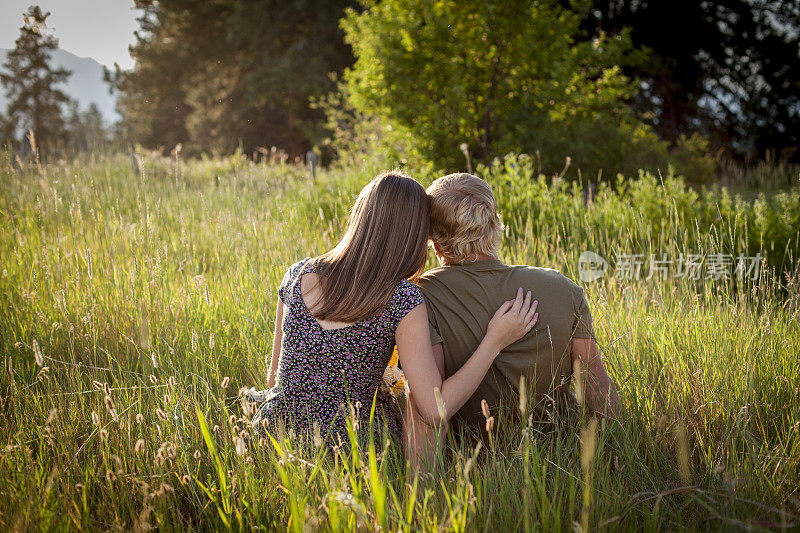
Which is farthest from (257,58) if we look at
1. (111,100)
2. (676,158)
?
(676,158)

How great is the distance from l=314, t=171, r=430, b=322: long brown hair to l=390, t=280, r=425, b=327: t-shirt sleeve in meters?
0.03

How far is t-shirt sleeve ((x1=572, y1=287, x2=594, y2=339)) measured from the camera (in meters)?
2.12

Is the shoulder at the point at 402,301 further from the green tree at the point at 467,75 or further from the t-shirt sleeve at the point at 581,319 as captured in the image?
the green tree at the point at 467,75

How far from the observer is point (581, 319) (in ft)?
6.95

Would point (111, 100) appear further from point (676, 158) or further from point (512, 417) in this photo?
point (512, 417)

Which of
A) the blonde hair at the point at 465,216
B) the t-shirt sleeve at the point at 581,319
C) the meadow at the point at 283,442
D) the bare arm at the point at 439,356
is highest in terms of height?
the blonde hair at the point at 465,216

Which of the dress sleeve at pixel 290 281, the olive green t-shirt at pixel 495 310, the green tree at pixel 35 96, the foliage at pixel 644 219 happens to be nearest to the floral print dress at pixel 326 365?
the dress sleeve at pixel 290 281

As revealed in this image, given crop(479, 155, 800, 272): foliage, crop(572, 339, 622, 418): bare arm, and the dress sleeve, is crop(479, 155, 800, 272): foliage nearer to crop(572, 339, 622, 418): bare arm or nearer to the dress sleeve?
crop(572, 339, 622, 418): bare arm

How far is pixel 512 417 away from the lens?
2256 mm

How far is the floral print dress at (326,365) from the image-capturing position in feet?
6.52

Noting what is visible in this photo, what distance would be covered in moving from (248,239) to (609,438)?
2.83 metres
